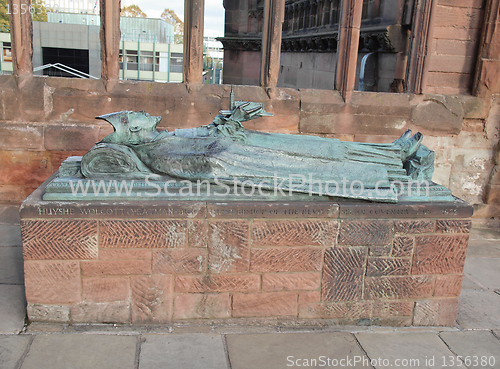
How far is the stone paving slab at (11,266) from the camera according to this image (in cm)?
410

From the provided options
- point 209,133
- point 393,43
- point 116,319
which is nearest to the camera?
point 116,319

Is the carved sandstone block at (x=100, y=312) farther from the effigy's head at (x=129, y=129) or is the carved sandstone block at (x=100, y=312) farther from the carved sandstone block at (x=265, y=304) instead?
the effigy's head at (x=129, y=129)

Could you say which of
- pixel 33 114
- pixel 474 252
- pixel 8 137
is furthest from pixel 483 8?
pixel 8 137

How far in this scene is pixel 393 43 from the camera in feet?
24.6

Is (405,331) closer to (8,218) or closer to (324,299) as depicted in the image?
(324,299)

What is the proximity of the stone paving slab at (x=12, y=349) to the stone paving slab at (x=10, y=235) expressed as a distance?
6.08ft

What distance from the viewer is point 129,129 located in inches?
146

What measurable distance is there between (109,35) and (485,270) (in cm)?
503

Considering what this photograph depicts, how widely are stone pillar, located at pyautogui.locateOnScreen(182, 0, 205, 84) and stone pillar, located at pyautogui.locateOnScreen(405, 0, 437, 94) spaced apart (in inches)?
112

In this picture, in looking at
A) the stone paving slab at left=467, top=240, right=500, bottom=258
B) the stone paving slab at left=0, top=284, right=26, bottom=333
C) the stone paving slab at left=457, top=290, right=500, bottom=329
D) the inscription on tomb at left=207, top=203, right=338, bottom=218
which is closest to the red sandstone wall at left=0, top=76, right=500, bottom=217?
the stone paving slab at left=467, top=240, right=500, bottom=258

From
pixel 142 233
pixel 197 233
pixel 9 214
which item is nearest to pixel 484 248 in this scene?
pixel 197 233

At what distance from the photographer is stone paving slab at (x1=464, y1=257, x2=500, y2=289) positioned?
4637 mm

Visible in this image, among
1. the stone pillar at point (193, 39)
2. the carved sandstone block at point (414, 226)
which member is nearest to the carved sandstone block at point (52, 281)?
the carved sandstone block at point (414, 226)

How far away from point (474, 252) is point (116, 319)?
410 centimetres
